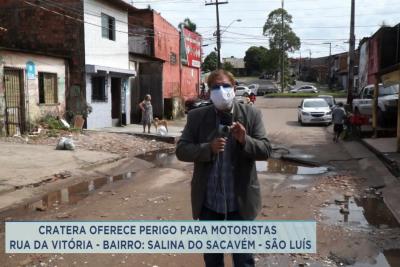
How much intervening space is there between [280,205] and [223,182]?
16.9 ft

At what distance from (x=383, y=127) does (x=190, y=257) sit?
15273 millimetres

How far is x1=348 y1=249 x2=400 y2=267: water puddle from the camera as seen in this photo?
542 cm

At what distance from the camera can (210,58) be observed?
81750 mm

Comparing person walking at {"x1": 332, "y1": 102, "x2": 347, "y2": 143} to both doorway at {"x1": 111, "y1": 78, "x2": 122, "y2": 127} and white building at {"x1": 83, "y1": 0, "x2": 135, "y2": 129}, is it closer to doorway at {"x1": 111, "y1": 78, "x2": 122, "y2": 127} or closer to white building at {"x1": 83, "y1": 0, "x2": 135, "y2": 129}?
white building at {"x1": 83, "y1": 0, "x2": 135, "y2": 129}

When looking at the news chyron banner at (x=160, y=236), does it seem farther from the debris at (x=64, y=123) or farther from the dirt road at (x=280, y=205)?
the debris at (x=64, y=123)

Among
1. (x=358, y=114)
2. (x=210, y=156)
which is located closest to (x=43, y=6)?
(x=358, y=114)

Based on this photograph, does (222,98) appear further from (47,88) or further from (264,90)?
(264,90)

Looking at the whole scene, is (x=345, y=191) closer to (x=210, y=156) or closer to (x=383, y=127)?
(x=210, y=156)

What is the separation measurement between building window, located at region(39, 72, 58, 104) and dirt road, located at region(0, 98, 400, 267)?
21.4ft

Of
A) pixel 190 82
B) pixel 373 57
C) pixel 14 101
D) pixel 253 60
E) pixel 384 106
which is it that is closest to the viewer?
pixel 14 101

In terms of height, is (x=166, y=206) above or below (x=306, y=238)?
below

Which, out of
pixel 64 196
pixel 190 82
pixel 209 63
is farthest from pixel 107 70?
pixel 209 63

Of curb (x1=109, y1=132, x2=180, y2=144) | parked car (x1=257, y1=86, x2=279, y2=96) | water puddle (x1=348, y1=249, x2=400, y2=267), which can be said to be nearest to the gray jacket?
water puddle (x1=348, y1=249, x2=400, y2=267)

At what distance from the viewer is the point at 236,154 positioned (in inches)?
132
